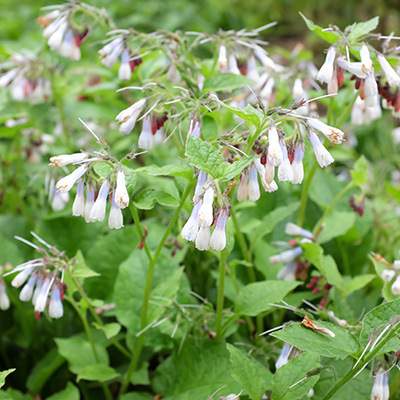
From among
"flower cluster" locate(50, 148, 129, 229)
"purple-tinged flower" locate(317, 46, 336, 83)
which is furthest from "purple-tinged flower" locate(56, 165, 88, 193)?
"purple-tinged flower" locate(317, 46, 336, 83)

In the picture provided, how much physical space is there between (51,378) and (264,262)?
39.1 inches

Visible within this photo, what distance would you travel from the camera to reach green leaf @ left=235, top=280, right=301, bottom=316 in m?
1.62

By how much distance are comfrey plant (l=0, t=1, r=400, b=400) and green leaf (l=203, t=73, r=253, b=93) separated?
1 centimetres

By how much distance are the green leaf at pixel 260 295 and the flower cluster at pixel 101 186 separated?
0.55m

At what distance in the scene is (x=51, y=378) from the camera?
2119 millimetres

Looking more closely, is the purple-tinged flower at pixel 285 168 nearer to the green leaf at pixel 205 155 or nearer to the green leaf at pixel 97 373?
the green leaf at pixel 205 155

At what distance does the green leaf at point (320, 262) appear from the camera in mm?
1762

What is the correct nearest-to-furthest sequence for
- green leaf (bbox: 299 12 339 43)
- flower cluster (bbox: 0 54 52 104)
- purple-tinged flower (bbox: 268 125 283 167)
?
purple-tinged flower (bbox: 268 125 283 167)
green leaf (bbox: 299 12 339 43)
flower cluster (bbox: 0 54 52 104)

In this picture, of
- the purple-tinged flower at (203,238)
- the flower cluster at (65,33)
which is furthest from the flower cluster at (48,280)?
the flower cluster at (65,33)

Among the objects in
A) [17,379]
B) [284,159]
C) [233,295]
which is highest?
[284,159]

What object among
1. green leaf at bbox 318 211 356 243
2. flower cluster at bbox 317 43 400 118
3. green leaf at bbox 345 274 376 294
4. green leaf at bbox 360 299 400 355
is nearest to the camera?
green leaf at bbox 360 299 400 355

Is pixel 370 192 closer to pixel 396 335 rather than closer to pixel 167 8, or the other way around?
pixel 396 335

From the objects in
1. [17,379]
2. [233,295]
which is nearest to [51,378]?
[17,379]

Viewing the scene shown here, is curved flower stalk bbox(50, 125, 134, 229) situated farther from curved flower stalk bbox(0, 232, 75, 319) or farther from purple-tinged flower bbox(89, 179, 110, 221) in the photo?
curved flower stalk bbox(0, 232, 75, 319)
